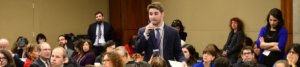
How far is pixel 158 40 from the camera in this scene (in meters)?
3.69

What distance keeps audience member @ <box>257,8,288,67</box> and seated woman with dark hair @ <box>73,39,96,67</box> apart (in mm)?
2047

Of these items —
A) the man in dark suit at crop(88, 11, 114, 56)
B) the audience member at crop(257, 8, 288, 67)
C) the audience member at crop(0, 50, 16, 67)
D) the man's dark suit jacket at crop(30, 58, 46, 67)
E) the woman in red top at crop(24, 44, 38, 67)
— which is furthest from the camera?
the man in dark suit at crop(88, 11, 114, 56)

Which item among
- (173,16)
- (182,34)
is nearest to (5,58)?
(182,34)

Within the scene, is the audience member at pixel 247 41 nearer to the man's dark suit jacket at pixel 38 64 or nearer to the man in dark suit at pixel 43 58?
the man in dark suit at pixel 43 58

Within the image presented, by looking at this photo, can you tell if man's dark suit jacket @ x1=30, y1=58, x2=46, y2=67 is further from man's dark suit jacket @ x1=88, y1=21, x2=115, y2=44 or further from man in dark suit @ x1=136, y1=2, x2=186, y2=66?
man's dark suit jacket @ x1=88, y1=21, x2=115, y2=44

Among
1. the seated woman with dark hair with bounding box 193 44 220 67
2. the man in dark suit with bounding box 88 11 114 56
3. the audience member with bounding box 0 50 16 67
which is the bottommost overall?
the seated woman with dark hair with bounding box 193 44 220 67

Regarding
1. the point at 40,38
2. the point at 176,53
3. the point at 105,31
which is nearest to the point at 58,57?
the point at 176,53

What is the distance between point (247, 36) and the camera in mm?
→ 7965

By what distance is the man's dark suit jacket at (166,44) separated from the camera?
3.66 metres

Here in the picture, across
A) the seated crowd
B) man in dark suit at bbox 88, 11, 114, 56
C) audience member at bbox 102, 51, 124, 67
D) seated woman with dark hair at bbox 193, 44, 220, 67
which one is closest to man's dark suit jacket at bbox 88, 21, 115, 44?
man in dark suit at bbox 88, 11, 114, 56

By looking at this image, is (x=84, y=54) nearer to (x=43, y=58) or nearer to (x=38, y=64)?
(x=43, y=58)

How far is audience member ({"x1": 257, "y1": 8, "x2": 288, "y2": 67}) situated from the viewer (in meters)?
5.62

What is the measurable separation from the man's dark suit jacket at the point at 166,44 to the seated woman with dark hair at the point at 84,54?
274 centimetres

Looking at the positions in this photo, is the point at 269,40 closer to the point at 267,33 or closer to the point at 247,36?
the point at 267,33
